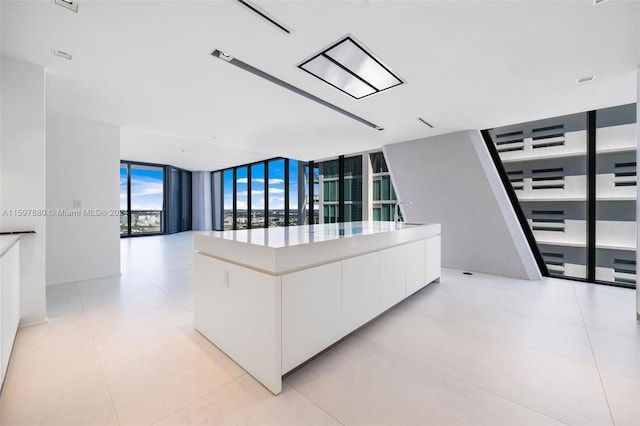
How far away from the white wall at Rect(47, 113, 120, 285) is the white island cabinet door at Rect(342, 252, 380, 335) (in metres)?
4.30

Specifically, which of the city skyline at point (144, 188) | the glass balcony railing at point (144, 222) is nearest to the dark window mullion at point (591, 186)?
the city skyline at point (144, 188)

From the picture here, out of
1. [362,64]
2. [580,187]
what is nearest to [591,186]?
[580,187]

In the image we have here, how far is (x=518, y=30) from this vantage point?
1.95 meters

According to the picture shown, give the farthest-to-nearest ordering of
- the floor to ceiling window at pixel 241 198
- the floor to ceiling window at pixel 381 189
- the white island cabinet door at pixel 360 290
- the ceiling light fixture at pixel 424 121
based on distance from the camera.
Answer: the floor to ceiling window at pixel 241 198 < the floor to ceiling window at pixel 381 189 < the ceiling light fixture at pixel 424 121 < the white island cabinet door at pixel 360 290

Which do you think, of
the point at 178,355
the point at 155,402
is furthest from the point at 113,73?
the point at 155,402

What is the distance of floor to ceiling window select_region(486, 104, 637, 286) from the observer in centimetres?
372

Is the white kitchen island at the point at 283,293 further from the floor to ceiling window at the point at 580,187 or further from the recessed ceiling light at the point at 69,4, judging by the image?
the floor to ceiling window at the point at 580,187

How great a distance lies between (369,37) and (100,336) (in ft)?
11.3

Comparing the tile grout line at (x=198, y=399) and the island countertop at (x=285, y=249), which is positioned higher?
the island countertop at (x=285, y=249)

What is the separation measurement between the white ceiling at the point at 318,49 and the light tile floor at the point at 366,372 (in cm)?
250

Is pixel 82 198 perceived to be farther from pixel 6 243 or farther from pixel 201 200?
pixel 201 200

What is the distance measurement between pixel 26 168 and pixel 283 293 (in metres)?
2.93

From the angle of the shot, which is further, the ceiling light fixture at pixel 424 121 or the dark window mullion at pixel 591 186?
the ceiling light fixture at pixel 424 121

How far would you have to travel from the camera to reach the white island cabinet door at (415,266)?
3076mm
